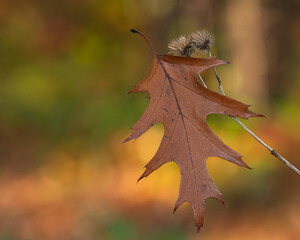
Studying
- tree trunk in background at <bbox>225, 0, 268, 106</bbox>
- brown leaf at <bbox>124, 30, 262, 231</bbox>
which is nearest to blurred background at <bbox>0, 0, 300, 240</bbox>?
tree trunk in background at <bbox>225, 0, 268, 106</bbox>

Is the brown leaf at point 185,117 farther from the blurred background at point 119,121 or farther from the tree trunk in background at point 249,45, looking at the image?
the tree trunk in background at point 249,45

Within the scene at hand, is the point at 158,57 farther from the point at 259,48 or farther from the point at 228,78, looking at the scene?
the point at 259,48

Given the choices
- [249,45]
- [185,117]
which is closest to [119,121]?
[249,45]

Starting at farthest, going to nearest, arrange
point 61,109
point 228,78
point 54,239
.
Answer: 1. point 61,109
2. point 228,78
3. point 54,239

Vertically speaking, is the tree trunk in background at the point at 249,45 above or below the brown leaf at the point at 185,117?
above

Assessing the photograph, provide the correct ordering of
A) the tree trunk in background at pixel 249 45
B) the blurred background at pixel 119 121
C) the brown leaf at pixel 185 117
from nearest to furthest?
the brown leaf at pixel 185 117 < the blurred background at pixel 119 121 < the tree trunk in background at pixel 249 45

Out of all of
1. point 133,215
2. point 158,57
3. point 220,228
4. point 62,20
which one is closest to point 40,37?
point 62,20

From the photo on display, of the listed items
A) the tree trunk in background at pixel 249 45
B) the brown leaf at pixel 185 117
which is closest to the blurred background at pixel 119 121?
the tree trunk in background at pixel 249 45
